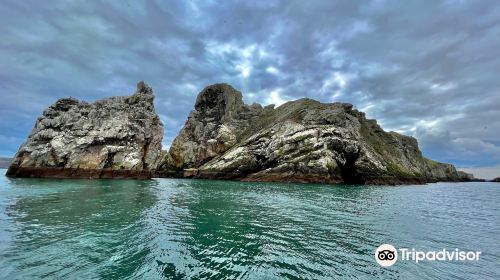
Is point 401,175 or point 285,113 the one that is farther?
point 285,113

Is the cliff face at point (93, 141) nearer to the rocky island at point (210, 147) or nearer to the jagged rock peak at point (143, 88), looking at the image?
the rocky island at point (210, 147)

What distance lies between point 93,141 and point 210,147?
55.5m

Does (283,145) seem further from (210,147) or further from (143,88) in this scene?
(143,88)

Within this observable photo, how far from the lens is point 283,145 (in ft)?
321

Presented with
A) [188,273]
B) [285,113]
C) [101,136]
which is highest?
[285,113]

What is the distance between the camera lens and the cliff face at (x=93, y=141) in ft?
233

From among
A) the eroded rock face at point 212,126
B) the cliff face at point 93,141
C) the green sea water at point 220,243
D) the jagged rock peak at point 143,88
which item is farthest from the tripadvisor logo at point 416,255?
the eroded rock face at point 212,126

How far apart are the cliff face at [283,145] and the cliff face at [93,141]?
3023cm

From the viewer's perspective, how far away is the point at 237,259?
13.2m

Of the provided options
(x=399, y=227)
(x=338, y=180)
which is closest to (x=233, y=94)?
(x=338, y=180)

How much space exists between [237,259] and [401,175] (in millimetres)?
115654

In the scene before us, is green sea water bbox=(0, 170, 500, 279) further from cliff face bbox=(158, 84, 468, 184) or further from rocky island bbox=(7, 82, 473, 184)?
cliff face bbox=(158, 84, 468, 184)

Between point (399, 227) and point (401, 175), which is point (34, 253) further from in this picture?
point (401, 175)

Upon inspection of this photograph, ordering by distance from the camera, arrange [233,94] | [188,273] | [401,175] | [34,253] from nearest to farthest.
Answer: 1. [188,273]
2. [34,253]
3. [401,175]
4. [233,94]
